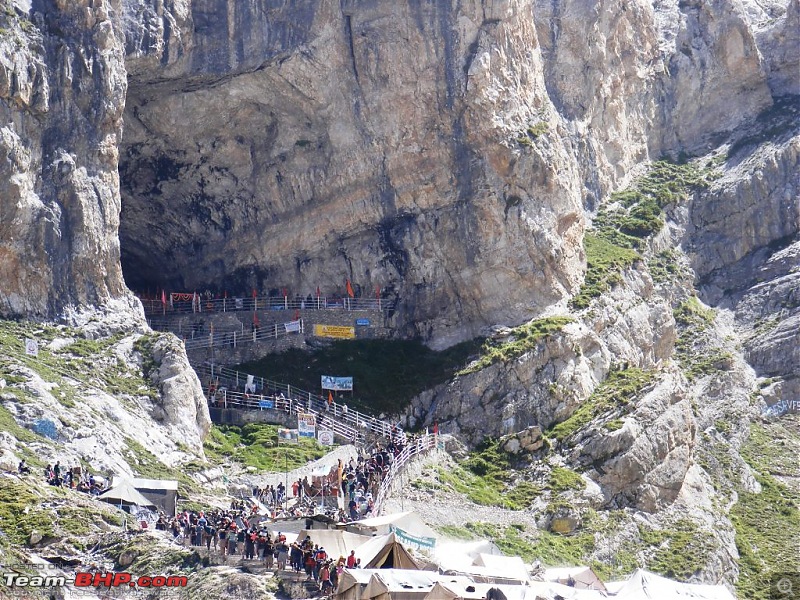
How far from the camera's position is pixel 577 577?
6525 centimetres

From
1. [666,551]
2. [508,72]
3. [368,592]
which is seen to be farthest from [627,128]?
[368,592]

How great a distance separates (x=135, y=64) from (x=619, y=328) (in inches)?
1012

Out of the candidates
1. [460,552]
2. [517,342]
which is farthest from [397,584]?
[517,342]

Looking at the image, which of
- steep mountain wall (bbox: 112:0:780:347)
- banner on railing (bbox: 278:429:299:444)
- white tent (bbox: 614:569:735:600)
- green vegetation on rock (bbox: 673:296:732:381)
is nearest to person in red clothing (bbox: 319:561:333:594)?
white tent (bbox: 614:569:735:600)

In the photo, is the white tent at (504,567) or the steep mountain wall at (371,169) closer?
the white tent at (504,567)

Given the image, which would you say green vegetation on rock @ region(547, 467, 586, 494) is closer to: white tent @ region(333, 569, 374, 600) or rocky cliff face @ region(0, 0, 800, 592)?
rocky cliff face @ region(0, 0, 800, 592)

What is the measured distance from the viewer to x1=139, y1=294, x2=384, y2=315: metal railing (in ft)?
284

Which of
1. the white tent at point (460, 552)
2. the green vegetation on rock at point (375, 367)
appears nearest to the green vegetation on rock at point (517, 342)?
A: the green vegetation on rock at point (375, 367)

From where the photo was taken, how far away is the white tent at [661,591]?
60594 millimetres

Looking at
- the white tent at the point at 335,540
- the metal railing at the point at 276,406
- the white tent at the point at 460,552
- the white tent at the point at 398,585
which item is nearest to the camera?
the white tent at the point at 398,585

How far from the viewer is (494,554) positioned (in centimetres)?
6538

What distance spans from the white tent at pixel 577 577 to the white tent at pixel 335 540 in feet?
26.5

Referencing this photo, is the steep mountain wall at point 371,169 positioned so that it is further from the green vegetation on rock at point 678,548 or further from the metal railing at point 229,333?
the green vegetation on rock at point 678,548

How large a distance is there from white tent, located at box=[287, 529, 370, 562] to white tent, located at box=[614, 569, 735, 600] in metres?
8.54
